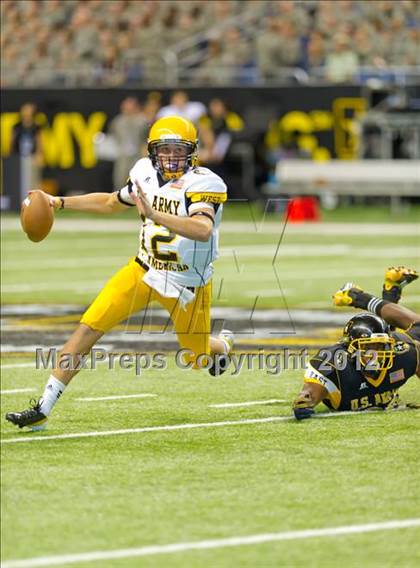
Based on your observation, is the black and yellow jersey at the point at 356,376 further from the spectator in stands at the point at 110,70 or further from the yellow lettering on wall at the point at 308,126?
the spectator in stands at the point at 110,70

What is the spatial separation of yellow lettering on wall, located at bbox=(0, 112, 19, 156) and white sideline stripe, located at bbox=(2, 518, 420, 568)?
22.5m

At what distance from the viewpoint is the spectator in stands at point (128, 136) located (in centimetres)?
2606

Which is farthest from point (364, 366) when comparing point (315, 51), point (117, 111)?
point (117, 111)

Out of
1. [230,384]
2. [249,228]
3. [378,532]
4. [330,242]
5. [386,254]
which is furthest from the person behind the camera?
[249,228]

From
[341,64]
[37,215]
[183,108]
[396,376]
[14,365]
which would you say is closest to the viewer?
[37,215]

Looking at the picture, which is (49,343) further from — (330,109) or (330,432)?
(330,109)

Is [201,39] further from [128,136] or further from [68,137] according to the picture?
[68,137]

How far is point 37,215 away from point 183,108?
17090 mm

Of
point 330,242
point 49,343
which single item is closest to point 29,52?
point 330,242

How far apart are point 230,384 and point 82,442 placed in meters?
2.29

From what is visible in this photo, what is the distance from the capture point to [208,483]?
6680mm

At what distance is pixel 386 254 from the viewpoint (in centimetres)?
1894

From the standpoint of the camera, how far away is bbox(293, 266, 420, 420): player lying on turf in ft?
27.3

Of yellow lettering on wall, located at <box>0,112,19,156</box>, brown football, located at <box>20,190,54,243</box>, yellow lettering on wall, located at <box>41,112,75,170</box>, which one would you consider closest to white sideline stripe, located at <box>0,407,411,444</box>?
brown football, located at <box>20,190,54,243</box>
